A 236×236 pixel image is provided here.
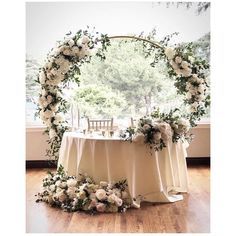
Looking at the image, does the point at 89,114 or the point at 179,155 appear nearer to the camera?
the point at 179,155

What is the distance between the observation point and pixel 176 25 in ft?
22.9

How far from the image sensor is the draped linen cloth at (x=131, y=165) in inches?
178

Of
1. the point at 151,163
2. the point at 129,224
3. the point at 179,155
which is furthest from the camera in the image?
the point at 179,155

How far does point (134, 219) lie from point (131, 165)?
711 mm

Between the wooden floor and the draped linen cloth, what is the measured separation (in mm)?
173

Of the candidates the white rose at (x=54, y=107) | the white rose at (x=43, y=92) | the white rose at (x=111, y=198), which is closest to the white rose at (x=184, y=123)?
the white rose at (x=111, y=198)

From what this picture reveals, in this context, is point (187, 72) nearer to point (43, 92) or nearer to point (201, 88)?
point (201, 88)

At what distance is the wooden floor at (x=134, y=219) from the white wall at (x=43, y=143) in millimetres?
2214

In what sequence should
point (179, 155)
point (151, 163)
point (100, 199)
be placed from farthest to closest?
point (179, 155) → point (151, 163) → point (100, 199)

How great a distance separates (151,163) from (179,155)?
590 millimetres

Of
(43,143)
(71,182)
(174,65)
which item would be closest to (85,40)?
(174,65)

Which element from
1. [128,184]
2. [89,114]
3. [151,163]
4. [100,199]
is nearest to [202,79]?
[151,163]

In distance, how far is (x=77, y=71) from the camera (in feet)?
17.0

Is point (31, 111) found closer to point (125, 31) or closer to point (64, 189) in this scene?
point (125, 31)
